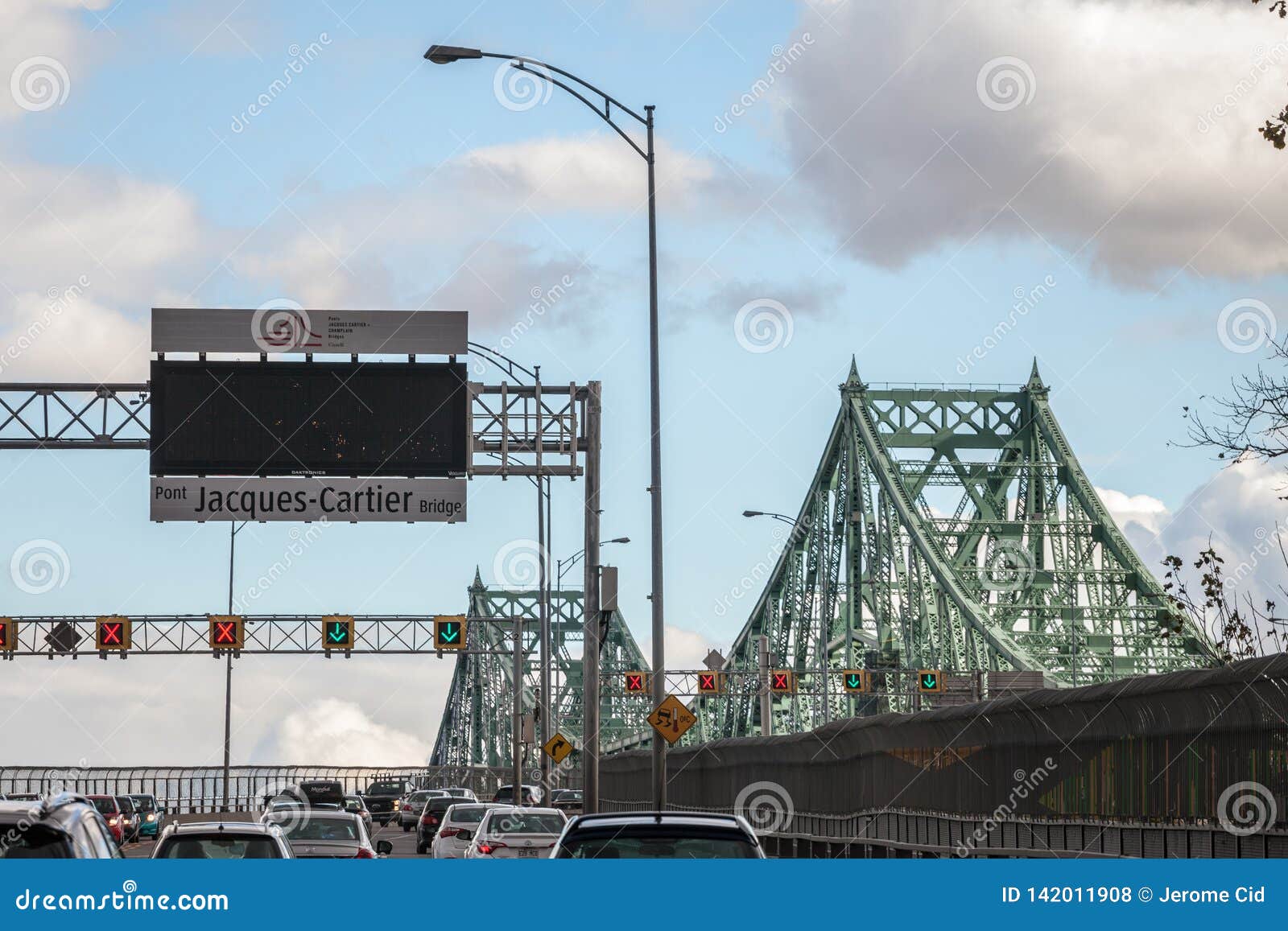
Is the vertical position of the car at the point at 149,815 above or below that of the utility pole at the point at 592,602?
below

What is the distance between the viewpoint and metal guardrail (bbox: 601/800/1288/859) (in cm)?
1719

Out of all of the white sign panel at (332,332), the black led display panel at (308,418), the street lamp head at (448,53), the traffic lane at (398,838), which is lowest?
the traffic lane at (398,838)

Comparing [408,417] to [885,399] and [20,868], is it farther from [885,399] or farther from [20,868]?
[885,399]

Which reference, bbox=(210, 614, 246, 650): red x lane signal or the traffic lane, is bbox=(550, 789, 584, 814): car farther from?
bbox=(210, 614, 246, 650): red x lane signal

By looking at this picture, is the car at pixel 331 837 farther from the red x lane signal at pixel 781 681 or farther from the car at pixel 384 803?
the red x lane signal at pixel 781 681

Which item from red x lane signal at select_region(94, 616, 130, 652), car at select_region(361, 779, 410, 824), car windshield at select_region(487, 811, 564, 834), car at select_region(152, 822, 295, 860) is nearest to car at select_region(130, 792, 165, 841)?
red x lane signal at select_region(94, 616, 130, 652)

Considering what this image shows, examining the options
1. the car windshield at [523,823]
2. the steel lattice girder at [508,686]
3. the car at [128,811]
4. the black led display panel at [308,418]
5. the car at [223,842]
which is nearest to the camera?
the car at [223,842]

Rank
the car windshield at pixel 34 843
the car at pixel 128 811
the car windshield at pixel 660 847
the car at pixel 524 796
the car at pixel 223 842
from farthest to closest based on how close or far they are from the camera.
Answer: the car at pixel 524 796 < the car at pixel 128 811 < the car at pixel 223 842 < the car windshield at pixel 660 847 < the car windshield at pixel 34 843

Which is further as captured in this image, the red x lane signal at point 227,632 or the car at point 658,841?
the red x lane signal at point 227,632

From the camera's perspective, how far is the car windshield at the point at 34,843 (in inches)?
386

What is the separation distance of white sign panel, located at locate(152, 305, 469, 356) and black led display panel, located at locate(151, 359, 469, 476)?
0.27 metres

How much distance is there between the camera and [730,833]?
506 inches

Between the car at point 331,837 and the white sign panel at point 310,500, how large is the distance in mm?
9946

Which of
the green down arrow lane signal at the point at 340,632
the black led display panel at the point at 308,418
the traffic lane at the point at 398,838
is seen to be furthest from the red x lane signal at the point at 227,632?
the black led display panel at the point at 308,418
